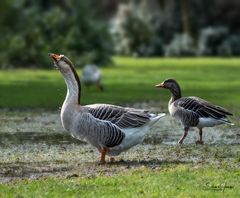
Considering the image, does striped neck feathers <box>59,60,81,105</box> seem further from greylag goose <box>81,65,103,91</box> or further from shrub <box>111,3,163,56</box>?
shrub <box>111,3,163,56</box>

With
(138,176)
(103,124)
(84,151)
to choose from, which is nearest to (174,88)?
(84,151)

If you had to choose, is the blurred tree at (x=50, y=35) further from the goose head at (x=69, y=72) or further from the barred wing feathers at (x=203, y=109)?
the goose head at (x=69, y=72)

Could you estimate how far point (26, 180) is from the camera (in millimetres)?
10883

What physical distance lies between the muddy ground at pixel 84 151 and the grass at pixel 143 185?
2.06ft

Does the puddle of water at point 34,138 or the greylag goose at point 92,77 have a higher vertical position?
the greylag goose at point 92,77

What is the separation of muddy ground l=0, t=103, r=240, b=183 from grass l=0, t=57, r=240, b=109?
11.4 ft

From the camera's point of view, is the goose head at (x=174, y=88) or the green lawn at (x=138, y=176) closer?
the green lawn at (x=138, y=176)

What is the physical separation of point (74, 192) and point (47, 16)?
39537 millimetres

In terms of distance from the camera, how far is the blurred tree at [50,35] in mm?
44719

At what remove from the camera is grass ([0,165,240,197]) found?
9734 mm

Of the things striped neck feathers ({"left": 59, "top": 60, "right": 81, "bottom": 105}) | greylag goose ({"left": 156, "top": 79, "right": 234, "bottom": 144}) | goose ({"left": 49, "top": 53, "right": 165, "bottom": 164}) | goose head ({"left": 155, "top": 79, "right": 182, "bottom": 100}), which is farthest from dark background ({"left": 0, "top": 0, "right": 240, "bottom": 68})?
goose ({"left": 49, "top": 53, "right": 165, "bottom": 164})

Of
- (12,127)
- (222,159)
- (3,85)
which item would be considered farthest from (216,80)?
(222,159)

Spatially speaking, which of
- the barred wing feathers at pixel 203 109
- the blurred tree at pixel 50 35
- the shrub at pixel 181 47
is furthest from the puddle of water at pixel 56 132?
the shrub at pixel 181 47

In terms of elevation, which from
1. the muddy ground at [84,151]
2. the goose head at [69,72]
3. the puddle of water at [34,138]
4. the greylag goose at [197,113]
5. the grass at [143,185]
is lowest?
the puddle of water at [34,138]
